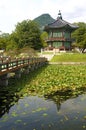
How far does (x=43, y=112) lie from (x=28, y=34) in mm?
56192

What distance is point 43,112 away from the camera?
1403cm

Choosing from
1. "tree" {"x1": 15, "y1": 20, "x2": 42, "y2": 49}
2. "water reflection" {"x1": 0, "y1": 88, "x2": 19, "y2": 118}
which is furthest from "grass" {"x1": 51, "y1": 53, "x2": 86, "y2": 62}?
"water reflection" {"x1": 0, "y1": 88, "x2": 19, "y2": 118}

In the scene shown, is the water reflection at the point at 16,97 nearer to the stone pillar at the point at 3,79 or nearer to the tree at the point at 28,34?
the stone pillar at the point at 3,79

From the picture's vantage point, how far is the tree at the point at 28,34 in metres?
68.3

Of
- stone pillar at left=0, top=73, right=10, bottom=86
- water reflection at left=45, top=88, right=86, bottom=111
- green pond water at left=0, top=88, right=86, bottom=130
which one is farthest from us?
stone pillar at left=0, top=73, right=10, bottom=86

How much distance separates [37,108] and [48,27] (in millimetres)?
56791

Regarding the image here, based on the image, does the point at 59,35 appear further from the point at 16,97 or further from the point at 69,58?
the point at 16,97

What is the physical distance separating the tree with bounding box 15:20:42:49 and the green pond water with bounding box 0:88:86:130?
5061 centimetres

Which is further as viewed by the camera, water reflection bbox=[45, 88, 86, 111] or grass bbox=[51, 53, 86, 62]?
grass bbox=[51, 53, 86, 62]

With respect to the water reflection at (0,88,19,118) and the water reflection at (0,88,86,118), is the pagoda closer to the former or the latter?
the water reflection at (0,88,86,118)

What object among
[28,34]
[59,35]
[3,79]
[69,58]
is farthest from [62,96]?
[59,35]

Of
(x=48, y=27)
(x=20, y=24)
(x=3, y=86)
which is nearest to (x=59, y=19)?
(x=48, y=27)

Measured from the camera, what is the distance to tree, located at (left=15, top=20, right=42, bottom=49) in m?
68.3

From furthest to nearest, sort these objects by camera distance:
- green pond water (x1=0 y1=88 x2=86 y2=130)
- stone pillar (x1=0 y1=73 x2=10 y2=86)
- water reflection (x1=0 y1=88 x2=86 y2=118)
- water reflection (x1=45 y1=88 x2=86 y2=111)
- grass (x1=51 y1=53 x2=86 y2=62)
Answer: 1. grass (x1=51 y1=53 x2=86 y2=62)
2. stone pillar (x1=0 y1=73 x2=10 y2=86)
3. water reflection (x1=45 y1=88 x2=86 y2=111)
4. water reflection (x1=0 y1=88 x2=86 y2=118)
5. green pond water (x1=0 y1=88 x2=86 y2=130)
